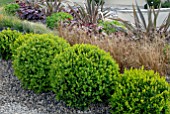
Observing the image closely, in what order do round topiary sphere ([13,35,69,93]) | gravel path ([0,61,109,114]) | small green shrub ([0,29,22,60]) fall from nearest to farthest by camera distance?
1. gravel path ([0,61,109,114])
2. round topiary sphere ([13,35,69,93])
3. small green shrub ([0,29,22,60])

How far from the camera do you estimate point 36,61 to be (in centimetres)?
469

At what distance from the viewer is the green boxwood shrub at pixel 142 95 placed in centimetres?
377

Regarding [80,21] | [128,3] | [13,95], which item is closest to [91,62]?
[13,95]

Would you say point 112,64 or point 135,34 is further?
point 135,34

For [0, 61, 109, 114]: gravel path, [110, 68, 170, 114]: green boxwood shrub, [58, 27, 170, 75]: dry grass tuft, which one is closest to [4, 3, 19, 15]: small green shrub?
[58, 27, 170, 75]: dry grass tuft

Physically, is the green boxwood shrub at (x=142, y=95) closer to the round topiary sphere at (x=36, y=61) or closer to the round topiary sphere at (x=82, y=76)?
the round topiary sphere at (x=82, y=76)

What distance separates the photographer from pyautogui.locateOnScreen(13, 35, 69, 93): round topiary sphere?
4.68 meters

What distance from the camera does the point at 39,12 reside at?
10.0 metres

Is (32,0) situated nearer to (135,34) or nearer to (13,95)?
(135,34)

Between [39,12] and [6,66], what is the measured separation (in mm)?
4328

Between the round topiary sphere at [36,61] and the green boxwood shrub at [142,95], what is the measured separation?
1191mm

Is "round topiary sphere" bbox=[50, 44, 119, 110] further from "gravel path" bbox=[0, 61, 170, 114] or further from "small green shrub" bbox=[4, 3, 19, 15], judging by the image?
"small green shrub" bbox=[4, 3, 19, 15]

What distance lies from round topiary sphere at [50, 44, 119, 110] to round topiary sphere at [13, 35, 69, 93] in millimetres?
339

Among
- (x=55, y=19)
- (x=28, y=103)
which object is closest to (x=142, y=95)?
(x=28, y=103)
